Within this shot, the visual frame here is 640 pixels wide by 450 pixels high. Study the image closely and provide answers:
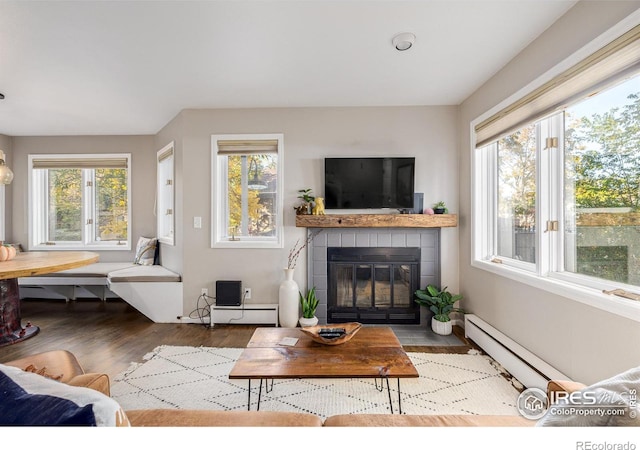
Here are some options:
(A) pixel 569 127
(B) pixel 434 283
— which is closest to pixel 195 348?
(B) pixel 434 283

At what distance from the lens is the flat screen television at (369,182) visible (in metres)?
3.15

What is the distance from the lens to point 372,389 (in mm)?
1974

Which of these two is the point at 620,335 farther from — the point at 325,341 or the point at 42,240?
the point at 42,240

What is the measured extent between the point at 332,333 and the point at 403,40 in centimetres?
203

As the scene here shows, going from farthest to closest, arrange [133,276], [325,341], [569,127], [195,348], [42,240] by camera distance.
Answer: [42,240] < [133,276] < [195,348] < [569,127] < [325,341]

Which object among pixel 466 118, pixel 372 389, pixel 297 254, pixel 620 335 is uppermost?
pixel 466 118

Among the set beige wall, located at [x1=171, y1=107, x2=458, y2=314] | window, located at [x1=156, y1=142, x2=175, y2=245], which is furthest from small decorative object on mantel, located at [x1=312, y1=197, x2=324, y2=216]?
window, located at [x1=156, y1=142, x2=175, y2=245]

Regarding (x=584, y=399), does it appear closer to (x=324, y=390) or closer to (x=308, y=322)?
(x=324, y=390)

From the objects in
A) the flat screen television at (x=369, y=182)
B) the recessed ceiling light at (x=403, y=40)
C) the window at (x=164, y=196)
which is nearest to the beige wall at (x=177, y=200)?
the window at (x=164, y=196)

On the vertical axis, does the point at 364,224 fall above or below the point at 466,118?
below

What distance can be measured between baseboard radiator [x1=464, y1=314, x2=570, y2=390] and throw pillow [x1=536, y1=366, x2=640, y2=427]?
3.98ft

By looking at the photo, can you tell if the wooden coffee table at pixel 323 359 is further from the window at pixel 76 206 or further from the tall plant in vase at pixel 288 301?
the window at pixel 76 206

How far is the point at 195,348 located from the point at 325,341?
5.02 ft

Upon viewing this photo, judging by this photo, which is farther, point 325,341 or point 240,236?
point 240,236
